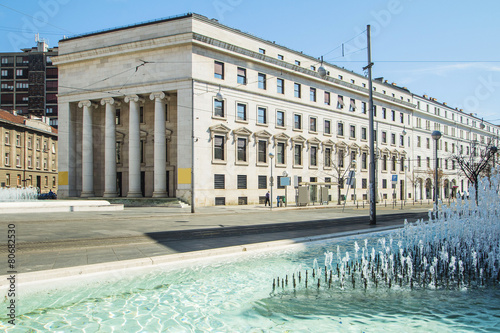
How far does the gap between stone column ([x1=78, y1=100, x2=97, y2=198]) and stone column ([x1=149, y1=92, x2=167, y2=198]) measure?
A: 8925 millimetres

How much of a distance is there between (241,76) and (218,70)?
335 centimetres

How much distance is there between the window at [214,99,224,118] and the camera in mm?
39625

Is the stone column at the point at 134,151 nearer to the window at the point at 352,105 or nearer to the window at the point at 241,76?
the window at the point at 241,76

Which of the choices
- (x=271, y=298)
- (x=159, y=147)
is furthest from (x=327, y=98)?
(x=271, y=298)

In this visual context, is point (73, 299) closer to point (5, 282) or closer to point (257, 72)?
point (5, 282)

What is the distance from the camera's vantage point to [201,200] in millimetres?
37344

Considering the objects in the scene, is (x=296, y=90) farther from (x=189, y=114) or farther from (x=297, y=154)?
(x=189, y=114)

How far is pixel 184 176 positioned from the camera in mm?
36875

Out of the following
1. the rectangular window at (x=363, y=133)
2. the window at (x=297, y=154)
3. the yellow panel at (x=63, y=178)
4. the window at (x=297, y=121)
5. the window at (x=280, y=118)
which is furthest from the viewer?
the rectangular window at (x=363, y=133)

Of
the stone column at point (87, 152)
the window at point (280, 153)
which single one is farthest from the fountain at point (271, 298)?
the stone column at point (87, 152)

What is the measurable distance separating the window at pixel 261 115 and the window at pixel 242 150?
351cm

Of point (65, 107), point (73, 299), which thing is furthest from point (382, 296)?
point (65, 107)

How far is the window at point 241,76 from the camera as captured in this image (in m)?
42.0

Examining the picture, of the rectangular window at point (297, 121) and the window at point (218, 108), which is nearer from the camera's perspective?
the window at point (218, 108)
